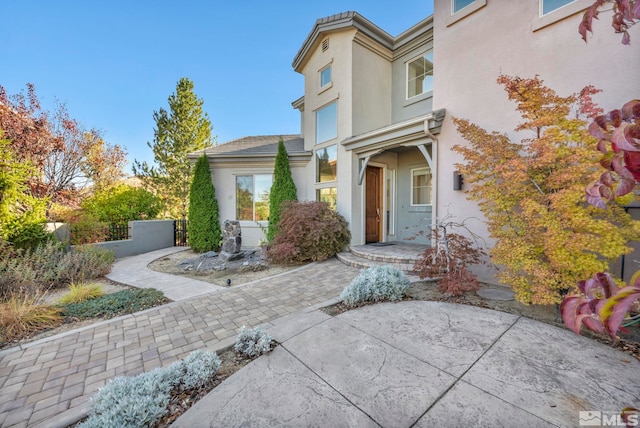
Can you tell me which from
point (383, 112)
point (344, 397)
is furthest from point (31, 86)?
point (344, 397)

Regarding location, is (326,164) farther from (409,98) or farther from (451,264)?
(451,264)

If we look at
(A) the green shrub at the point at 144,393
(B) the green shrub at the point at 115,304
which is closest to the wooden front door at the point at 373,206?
(B) the green shrub at the point at 115,304

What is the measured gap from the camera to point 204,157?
9805 millimetres

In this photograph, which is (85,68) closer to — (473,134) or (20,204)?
(20,204)

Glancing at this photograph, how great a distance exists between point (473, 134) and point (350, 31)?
603 centimetres

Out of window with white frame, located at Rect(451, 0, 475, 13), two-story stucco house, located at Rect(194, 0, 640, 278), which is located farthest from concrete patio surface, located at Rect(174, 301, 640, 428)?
window with white frame, located at Rect(451, 0, 475, 13)

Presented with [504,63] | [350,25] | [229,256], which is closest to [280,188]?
[229,256]

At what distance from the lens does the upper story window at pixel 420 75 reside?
7.88 metres

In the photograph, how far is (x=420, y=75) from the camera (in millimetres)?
8219

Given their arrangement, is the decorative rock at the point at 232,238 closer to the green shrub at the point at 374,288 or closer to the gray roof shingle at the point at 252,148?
the gray roof shingle at the point at 252,148

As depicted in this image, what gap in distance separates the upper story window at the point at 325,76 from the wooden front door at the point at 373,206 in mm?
3581

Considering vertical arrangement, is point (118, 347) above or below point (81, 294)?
below

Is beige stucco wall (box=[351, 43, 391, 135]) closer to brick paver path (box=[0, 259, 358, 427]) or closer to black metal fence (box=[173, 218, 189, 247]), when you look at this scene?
brick paver path (box=[0, 259, 358, 427])

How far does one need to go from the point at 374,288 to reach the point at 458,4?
6.61 metres
